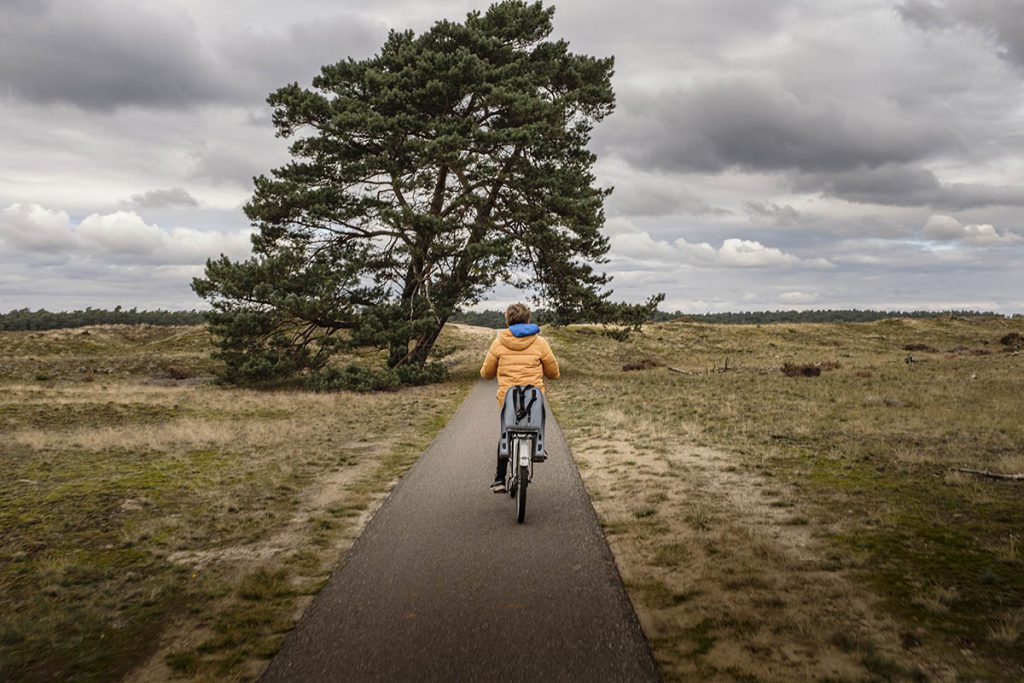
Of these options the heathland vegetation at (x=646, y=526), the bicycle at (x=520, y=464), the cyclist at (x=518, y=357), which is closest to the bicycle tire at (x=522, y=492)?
the bicycle at (x=520, y=464)

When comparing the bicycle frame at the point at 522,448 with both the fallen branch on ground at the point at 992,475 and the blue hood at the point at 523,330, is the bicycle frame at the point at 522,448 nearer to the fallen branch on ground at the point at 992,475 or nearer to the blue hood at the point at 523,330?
the blue hood at the point at 523,330

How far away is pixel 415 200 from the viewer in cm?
2605

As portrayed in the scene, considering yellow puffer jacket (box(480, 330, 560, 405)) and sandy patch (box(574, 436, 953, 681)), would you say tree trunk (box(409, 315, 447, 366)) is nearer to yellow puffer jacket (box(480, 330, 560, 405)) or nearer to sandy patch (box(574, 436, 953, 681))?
sandy patch (box(574, 436, 953, 681))

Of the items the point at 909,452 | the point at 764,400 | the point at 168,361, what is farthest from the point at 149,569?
the point at 168,361

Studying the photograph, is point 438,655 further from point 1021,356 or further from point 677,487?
point 1021,356

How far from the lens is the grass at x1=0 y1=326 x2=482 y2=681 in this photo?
452cm

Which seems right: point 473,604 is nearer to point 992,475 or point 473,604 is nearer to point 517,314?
point 517,314

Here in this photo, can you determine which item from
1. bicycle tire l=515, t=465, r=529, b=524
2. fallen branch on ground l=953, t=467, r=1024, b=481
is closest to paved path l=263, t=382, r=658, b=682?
bicycle tire l=515, t=465, r=529, b=524

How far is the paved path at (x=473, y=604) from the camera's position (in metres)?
3.96

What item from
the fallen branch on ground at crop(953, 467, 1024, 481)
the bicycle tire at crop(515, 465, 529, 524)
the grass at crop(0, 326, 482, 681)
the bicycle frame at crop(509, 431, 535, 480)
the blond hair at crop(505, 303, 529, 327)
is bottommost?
the grass at crop(0, 326, 482, 681)

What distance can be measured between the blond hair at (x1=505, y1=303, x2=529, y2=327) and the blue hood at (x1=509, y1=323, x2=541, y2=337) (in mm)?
94

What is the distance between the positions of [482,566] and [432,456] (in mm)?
5410

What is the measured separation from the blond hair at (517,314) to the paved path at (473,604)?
229cm

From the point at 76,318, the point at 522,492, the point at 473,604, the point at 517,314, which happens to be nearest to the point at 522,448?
the point at 522,492
